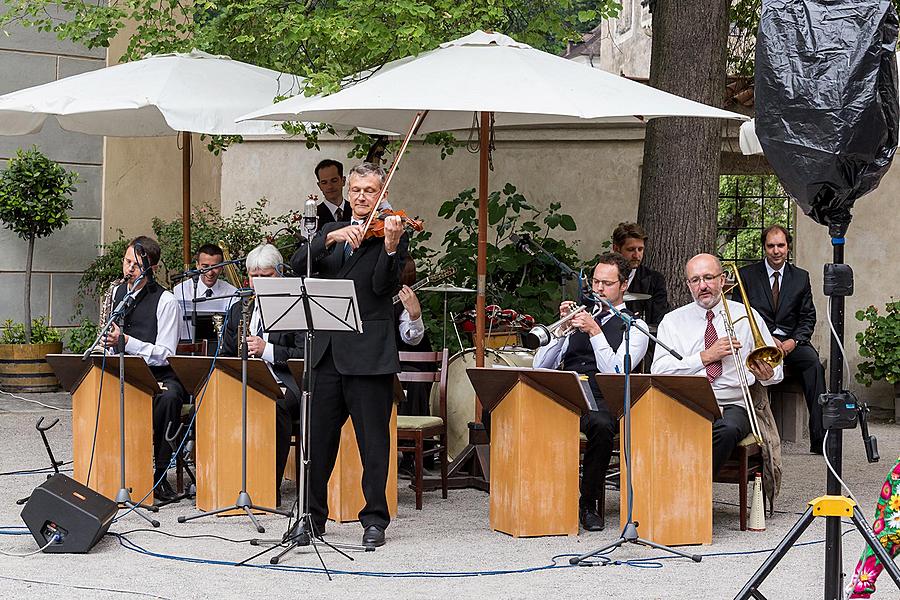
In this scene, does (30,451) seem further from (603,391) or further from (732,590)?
(732,590)

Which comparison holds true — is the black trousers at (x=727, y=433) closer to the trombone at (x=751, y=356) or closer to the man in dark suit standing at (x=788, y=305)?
the trombone at (x=751, y=356)

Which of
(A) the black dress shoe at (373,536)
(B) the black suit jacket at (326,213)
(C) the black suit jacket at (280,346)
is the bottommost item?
(A) the black dress shoe at (373,536)

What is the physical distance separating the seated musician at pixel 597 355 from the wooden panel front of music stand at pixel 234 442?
1528mm

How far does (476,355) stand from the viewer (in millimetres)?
7668

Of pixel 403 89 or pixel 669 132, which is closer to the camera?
pixel 403 89

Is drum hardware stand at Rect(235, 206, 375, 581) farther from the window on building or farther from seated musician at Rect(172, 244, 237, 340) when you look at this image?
the window on building

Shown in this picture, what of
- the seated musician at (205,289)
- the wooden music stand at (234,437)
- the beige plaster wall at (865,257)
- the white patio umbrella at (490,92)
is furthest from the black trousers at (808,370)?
the wooden music stand at (234,437)

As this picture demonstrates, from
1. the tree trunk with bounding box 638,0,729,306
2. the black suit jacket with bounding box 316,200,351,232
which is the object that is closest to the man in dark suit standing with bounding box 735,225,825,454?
the tree trunk with bounding box 638,0,729,306

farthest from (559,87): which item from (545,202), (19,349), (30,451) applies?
(19,349)

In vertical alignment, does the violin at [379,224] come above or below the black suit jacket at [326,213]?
below

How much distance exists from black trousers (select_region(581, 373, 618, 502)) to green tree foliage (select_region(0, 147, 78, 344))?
6938mm

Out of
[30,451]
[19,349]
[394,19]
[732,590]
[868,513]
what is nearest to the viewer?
[732,590]

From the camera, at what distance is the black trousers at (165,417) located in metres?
7.47

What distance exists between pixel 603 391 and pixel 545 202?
6.10 meters
